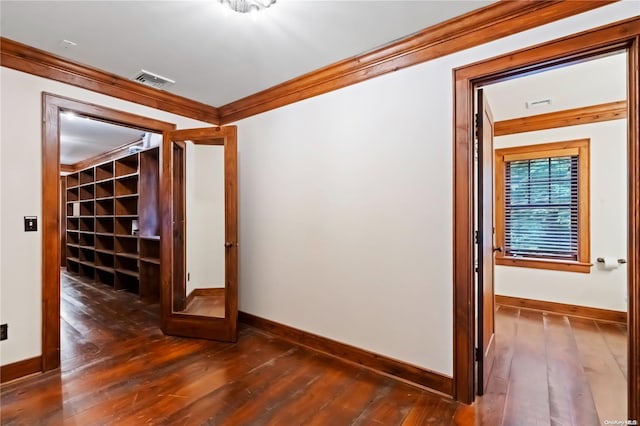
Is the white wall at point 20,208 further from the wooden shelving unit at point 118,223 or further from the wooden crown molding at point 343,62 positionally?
the wooden shelving unit at point 118,223

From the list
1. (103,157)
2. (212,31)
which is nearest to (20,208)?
(212,31)

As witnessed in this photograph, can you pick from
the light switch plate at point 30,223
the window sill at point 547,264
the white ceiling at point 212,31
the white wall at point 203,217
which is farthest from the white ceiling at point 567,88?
the light switch plate at point 30,223

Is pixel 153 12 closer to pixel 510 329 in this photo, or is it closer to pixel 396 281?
pixel 396 281

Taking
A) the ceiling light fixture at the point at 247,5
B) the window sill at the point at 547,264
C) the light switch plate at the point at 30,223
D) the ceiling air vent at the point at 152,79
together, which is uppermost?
the ceiling light fixture at the point at 247,5

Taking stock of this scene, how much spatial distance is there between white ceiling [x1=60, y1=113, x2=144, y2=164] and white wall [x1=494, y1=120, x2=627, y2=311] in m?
5.64

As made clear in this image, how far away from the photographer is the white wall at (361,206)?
6.95 feet

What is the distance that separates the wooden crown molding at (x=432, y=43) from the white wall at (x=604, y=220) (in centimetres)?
289

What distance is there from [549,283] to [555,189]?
1.26m

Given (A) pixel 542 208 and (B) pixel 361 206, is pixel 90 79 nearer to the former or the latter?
(B) pixel 361 206

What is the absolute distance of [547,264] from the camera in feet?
13.4

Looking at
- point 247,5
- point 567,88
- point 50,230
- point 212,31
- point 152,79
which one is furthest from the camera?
point 567,88

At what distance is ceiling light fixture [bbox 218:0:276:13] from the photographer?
1.81 meters

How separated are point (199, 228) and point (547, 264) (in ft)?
14.7

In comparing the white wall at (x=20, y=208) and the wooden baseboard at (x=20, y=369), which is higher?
the white wall at (x=20, y=208)
